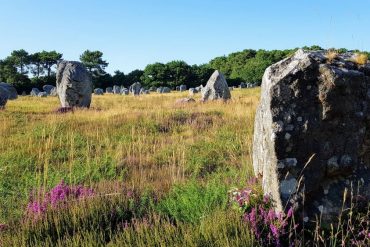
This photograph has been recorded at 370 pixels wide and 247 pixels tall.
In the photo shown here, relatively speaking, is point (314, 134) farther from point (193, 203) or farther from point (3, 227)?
point (3, 227)

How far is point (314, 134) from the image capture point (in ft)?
14.6

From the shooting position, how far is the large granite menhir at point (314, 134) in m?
4.39

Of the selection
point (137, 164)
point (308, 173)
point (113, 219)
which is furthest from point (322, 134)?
point (137, 164)

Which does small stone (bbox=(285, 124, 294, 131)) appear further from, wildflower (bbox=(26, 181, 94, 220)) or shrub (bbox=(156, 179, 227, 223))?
wildflower (bbox=(26, 181, 94, 220))

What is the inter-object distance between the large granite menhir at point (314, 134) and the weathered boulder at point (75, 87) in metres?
18.5

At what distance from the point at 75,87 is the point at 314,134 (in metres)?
18.9

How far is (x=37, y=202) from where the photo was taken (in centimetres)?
505

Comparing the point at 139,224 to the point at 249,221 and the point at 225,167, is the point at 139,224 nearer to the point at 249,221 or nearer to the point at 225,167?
the point at 249,221

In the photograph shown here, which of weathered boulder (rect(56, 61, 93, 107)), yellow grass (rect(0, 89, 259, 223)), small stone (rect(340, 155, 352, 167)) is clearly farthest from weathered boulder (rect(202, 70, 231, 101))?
small stone (rect(340, 155, 352, 167))

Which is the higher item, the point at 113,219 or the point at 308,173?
the point at 308,173

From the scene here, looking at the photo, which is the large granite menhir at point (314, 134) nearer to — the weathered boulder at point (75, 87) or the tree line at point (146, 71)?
the weathered boulder at point (75, 87)

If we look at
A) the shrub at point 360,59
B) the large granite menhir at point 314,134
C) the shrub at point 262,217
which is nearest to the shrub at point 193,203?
the shrub at point 262,217

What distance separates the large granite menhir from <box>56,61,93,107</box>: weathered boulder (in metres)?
18.5

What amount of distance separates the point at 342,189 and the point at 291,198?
0.61 meters
